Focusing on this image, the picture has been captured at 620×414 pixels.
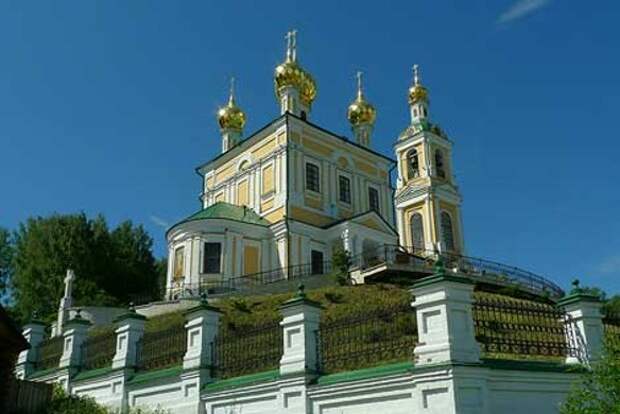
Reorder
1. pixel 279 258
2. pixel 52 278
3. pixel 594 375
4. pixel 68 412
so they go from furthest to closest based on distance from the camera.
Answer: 1. pixel 52 278
2. pixel 279 258
3. pixel 68 412
4. pixel 594 375

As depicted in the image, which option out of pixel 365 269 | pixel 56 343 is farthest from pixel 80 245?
pixel 56 343

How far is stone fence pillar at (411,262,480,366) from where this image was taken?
26.7 ft

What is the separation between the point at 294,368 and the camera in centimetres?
988

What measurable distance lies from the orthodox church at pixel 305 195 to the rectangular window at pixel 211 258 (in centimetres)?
5

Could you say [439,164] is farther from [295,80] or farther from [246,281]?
[246,281]

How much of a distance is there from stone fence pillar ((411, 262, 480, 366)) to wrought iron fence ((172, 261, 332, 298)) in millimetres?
23882

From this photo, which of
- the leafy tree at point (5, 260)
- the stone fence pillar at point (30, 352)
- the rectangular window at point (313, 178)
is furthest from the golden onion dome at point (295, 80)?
the stone fence pillar at point (30, 352)

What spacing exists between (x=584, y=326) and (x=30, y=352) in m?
13.7

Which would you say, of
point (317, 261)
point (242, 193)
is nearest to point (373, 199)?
point (317, 261)

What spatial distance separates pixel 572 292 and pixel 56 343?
40.4 ft

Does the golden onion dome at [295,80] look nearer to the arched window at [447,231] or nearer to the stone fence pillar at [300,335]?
the arched window at [447,231]

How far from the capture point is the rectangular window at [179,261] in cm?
3416

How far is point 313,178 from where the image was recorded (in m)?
39.0

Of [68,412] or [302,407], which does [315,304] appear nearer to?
[302,407]
